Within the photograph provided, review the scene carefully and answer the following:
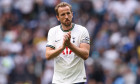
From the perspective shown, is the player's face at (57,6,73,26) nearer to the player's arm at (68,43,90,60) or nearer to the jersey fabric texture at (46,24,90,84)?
the jersey fabric texture at (46,24,90,84)

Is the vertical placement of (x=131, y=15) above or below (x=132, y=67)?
above

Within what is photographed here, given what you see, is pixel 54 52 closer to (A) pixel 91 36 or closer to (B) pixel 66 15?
(B) pixel 66 15

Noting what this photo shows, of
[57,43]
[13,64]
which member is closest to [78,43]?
[57,43]

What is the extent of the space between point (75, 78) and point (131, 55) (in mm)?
7663

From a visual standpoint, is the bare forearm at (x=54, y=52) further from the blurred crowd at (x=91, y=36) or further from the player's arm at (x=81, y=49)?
the blurred crowd at (x=91, y=36)

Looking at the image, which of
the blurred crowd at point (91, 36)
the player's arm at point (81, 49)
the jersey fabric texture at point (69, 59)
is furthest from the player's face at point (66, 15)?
the blurred crowd at point (91, 36)

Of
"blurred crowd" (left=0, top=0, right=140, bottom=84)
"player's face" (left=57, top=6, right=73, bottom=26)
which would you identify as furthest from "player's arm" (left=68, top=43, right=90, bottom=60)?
"blurred crowd" (left=0, top=0, right=140, bottom=84)

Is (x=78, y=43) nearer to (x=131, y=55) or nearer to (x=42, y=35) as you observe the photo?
(x=131, y=55)

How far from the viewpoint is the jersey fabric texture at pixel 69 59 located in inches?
333

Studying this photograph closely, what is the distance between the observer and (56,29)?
859 cm

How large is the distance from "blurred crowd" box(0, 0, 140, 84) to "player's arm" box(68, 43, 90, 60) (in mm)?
6407

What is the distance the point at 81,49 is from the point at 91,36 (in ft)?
29.1

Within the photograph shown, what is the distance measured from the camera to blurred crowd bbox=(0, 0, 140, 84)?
1577 cm

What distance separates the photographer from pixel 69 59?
8461mm
